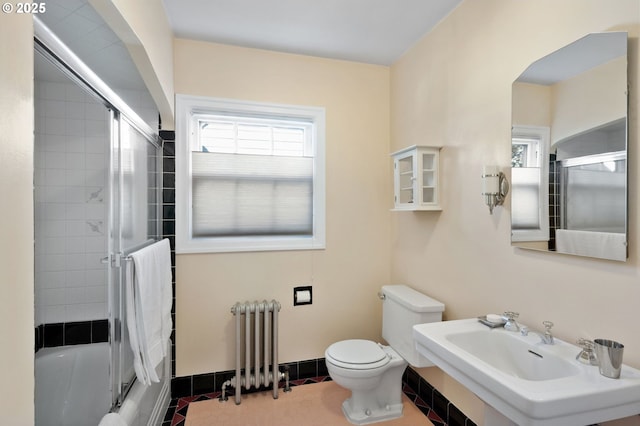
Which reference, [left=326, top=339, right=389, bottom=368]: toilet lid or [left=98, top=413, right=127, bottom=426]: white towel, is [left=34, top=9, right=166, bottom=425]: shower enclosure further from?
[left=326, top=339, right=389, bottom=368]: toilet lid

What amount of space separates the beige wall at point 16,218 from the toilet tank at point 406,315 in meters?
1.87

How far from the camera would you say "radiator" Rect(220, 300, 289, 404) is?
229cm

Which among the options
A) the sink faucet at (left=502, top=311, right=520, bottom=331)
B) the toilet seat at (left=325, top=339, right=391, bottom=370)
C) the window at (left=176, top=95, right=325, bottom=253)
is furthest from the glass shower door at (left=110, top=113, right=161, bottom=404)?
the sink faucet at (left=502, top=311, right=520, bottom=331)

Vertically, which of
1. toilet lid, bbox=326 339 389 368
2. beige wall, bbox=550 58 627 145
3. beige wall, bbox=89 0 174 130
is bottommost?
toilet lid, bbox=326 339 389 368

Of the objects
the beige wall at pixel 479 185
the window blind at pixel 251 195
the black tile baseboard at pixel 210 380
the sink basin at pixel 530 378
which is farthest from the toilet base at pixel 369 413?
the window blind at pixel 251 195

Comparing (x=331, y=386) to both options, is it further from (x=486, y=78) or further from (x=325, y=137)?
(x=486, y=78)

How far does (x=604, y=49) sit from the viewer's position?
3.88 feet

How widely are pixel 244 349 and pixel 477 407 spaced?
1623 millimetres

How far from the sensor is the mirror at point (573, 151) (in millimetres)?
1160

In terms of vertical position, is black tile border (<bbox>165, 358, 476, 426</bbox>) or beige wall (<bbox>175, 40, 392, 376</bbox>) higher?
beige wall (<bbox>175, 40, 392, 376</bbox>)

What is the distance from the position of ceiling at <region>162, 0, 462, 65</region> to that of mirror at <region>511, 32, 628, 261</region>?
93cm

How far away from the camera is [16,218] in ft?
1.99

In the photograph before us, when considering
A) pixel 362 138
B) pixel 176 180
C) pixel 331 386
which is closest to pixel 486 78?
pixel 362 138

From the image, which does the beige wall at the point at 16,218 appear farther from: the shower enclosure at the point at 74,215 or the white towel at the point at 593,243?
the white towel at the point at 593,243
